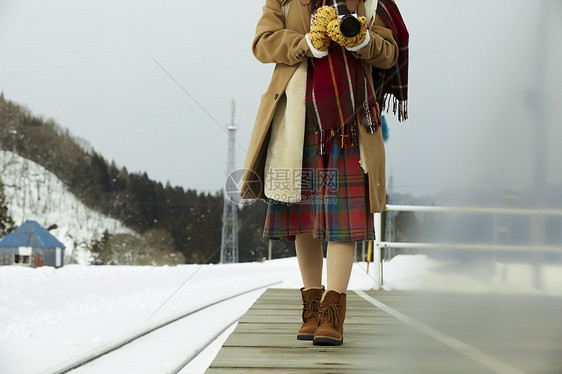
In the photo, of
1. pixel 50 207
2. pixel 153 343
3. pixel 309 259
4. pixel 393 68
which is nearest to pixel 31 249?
pixel 50 207

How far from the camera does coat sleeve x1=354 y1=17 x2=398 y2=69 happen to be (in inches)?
36.1

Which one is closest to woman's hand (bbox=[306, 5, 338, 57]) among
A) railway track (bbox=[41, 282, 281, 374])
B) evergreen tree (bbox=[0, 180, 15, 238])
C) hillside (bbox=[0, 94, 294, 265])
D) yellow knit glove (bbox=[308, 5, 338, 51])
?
yellow knit glove (bbox=[308, 5, 338, 51])

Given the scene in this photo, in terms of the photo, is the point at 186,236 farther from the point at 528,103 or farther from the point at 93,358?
the point at 528,103

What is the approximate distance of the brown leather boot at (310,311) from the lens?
1027mm

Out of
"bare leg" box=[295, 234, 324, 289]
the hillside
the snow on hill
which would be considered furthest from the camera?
the snow on hill

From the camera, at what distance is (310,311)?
1.06 metres

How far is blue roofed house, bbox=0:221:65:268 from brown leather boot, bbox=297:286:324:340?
4.61m

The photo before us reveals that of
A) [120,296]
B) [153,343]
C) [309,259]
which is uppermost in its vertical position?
[309,259]

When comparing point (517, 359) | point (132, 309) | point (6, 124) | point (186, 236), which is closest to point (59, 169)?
point (6, 124)

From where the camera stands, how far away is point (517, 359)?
177mm

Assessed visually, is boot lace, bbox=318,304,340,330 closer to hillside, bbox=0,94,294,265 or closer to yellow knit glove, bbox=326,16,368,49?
yellow knit glove, bbox=326,16,368,49

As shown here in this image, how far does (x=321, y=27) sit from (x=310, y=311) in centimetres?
61

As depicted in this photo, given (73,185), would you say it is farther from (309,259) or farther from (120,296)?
(309,259)

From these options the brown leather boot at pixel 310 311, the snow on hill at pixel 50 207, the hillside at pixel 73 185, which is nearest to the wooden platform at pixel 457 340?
the brown leather boot at pixel 310 311
